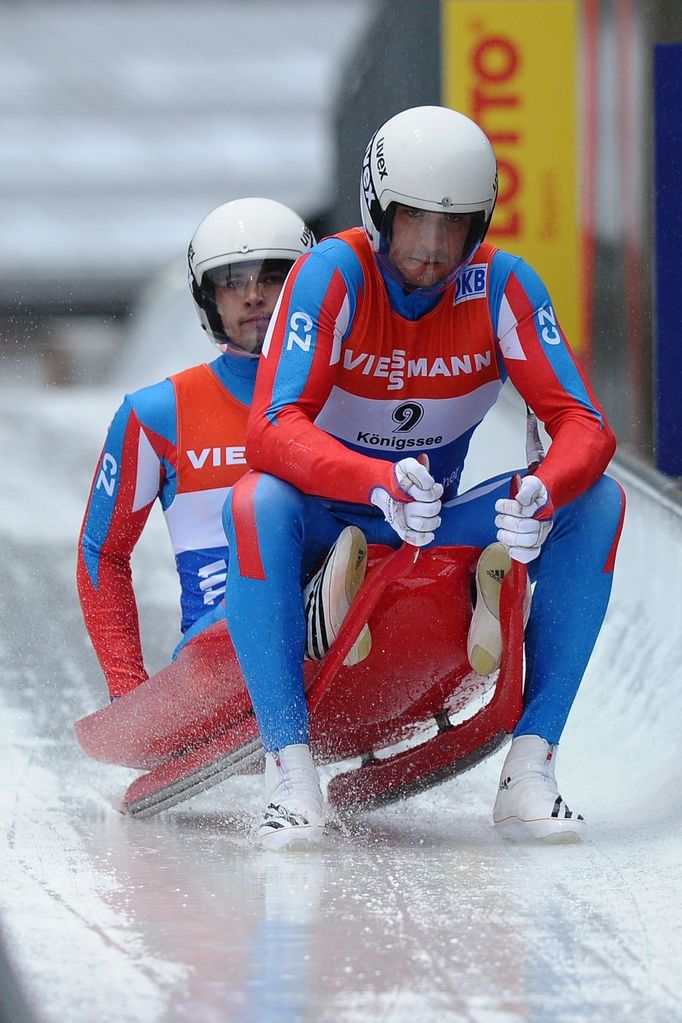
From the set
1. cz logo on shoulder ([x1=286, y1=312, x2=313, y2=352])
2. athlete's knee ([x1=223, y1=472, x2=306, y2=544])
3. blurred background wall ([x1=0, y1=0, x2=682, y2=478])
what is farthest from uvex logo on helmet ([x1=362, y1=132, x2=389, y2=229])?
blurred background wall ([x1=0, y1=0, x2=682, y2=478])

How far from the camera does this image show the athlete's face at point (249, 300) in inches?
119

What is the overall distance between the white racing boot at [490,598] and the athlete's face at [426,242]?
45 centimetres

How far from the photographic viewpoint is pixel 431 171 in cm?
252

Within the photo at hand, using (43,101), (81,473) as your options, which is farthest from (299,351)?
(43,101)

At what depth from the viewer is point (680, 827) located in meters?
2.56

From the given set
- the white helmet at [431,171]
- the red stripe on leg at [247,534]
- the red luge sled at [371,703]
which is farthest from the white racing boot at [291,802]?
the white helmet at [431,171]

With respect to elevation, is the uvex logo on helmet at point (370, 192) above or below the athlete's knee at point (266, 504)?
above

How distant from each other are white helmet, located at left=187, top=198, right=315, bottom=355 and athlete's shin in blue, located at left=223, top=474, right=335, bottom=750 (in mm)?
650

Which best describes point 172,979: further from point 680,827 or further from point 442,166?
point 442,166

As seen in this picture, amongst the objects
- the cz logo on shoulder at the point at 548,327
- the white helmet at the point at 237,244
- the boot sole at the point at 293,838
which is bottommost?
the boot sole at the point at 293,838

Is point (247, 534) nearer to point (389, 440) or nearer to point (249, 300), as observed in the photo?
point (389, 440)

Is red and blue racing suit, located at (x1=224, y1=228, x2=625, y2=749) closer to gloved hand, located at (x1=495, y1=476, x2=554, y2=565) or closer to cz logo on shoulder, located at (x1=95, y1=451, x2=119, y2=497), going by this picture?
gloved hand, located at (x1=495, y1=476, x2=554, y2=565)

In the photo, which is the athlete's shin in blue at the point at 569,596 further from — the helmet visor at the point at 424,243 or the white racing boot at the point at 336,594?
the helmet visor at the point at 424,243

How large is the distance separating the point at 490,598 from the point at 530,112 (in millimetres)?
3943
